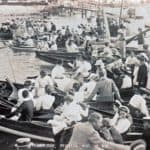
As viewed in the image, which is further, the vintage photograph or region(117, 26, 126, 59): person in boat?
region(117, 26, 126, 59): person in boat

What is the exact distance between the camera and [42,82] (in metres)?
5.81

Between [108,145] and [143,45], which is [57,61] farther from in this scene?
[108,145]

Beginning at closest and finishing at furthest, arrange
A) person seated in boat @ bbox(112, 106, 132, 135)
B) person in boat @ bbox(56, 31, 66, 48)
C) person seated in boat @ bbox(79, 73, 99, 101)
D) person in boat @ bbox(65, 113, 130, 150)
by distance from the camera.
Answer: person in boat @ bbox(65, 113, 130, 150) → person seated in boat @ bbox(112, 106, 132, 135) → person seated in boat @ bbox(79, 73, 99, 101) → person in boat @ bbox(56, 31, 66, 48)

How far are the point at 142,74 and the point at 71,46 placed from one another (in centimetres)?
77

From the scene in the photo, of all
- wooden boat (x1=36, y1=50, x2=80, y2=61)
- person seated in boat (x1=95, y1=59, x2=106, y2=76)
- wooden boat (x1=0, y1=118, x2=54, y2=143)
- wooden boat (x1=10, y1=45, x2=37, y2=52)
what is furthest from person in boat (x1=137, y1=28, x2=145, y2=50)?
wooden boat (x1=0, y1=118, x2=54, y2=143)

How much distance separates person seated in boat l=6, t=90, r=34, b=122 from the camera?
5.75m

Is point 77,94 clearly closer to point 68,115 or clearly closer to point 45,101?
point 68,115

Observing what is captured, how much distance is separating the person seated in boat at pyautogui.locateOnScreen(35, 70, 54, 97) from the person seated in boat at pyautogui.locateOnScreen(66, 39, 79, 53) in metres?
0.36

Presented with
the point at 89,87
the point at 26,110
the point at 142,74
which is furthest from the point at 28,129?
the point at 142,74

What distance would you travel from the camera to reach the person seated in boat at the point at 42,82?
579 centimetres

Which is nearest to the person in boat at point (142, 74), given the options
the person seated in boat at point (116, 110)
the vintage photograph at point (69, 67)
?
the vintage photograph at point (69, 67)

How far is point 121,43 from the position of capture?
19.2 feet

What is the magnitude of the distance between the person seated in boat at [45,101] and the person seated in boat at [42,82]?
31 millimetres

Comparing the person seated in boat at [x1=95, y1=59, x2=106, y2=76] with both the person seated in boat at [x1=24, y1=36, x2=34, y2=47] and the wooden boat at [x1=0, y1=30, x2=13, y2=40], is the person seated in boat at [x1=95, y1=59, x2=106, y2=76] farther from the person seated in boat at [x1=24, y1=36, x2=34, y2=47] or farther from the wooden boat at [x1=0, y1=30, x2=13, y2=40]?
the wooden boat at [x1=0, y1=30, x2=13, y2=40]
